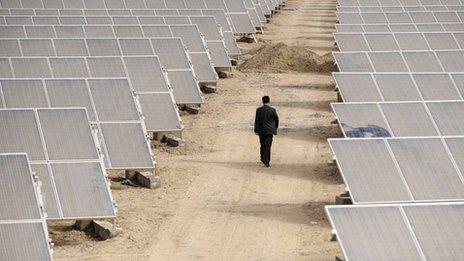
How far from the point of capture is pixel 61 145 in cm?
1947

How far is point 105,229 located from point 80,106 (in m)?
5.20

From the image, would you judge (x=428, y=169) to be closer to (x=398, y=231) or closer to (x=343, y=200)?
(x=343, y=200)

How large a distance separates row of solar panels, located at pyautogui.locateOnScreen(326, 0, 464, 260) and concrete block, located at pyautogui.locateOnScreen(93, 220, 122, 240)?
3690 mm

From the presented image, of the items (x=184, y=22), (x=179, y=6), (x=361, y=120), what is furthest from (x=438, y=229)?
(x=179, y=6)

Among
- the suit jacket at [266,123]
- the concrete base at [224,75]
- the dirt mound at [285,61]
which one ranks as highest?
the dirt mound at [285,61]

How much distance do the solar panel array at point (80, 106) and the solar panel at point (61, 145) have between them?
0.02 meters

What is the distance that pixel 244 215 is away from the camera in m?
20.0

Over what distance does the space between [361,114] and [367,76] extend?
4.89 meters

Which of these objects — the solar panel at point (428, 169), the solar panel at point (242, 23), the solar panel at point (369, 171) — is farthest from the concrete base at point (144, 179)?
the solar panel at point (242, 23)

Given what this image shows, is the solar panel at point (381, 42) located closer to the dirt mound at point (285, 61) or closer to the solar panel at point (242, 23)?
the dirt mound at point (285, 61)

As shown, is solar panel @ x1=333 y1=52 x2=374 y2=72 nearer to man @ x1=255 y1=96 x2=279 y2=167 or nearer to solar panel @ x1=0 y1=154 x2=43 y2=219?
man @ x1=255 y1=96 x2=279 y2=167

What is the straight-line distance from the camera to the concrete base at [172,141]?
26.1 metres

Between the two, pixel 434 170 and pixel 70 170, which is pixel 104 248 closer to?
pixel 70 170

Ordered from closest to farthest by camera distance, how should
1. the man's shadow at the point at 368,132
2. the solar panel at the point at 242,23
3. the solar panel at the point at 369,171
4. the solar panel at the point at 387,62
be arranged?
the solar panel at the point at 369,171
the man's shadow at the point at 368,132
the solar panel at the point at 387,62
the solar panel at the point at 242,23
